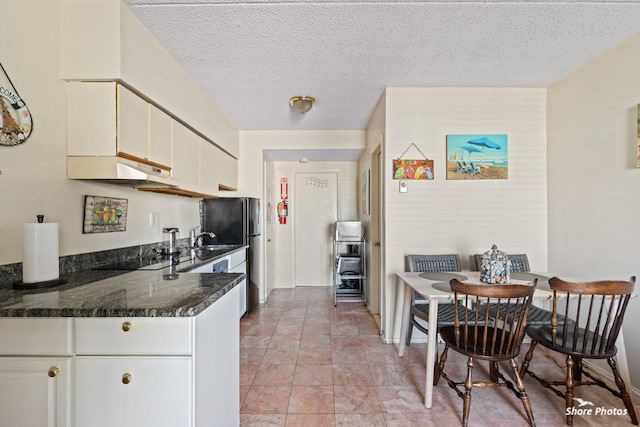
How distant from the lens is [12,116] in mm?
1408

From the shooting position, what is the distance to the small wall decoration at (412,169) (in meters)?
2.76

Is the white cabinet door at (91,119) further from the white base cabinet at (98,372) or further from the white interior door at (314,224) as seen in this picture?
the white interior door at (314,224)

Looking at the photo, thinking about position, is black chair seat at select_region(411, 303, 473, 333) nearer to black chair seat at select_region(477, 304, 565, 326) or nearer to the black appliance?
black chair seat at select_region(477, 304, 565, 326)

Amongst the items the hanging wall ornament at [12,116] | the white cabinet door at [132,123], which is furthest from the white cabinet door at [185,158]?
the hanging wall ornament at [12,116]

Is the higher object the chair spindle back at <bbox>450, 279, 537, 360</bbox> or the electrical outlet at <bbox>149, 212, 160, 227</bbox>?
the electrical outlet at <bbox>149, 212, 160, 227</bbox>

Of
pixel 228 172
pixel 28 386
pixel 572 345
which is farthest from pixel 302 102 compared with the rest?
pixel 572 345

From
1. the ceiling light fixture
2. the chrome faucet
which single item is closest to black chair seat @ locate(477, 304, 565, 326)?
the ceiling light fixture

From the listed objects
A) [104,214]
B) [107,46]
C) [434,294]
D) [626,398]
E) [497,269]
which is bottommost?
[626,398]

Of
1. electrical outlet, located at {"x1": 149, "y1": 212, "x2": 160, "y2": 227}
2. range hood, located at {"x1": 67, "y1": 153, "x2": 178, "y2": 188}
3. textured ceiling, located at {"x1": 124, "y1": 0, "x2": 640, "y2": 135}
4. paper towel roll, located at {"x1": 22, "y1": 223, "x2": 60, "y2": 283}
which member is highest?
textured ceiling, located at {"x1": 124, "y1": 0, "x2": 640, "y2": 135}

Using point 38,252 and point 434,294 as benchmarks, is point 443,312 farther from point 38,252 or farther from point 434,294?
point 38,252

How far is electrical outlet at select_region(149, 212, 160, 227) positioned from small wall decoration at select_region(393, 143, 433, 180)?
2296 millimetres

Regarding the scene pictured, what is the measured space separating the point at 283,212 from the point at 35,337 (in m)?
3.95

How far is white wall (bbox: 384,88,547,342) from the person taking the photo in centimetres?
277

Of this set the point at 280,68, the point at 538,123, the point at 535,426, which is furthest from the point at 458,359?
the point at 280,68
